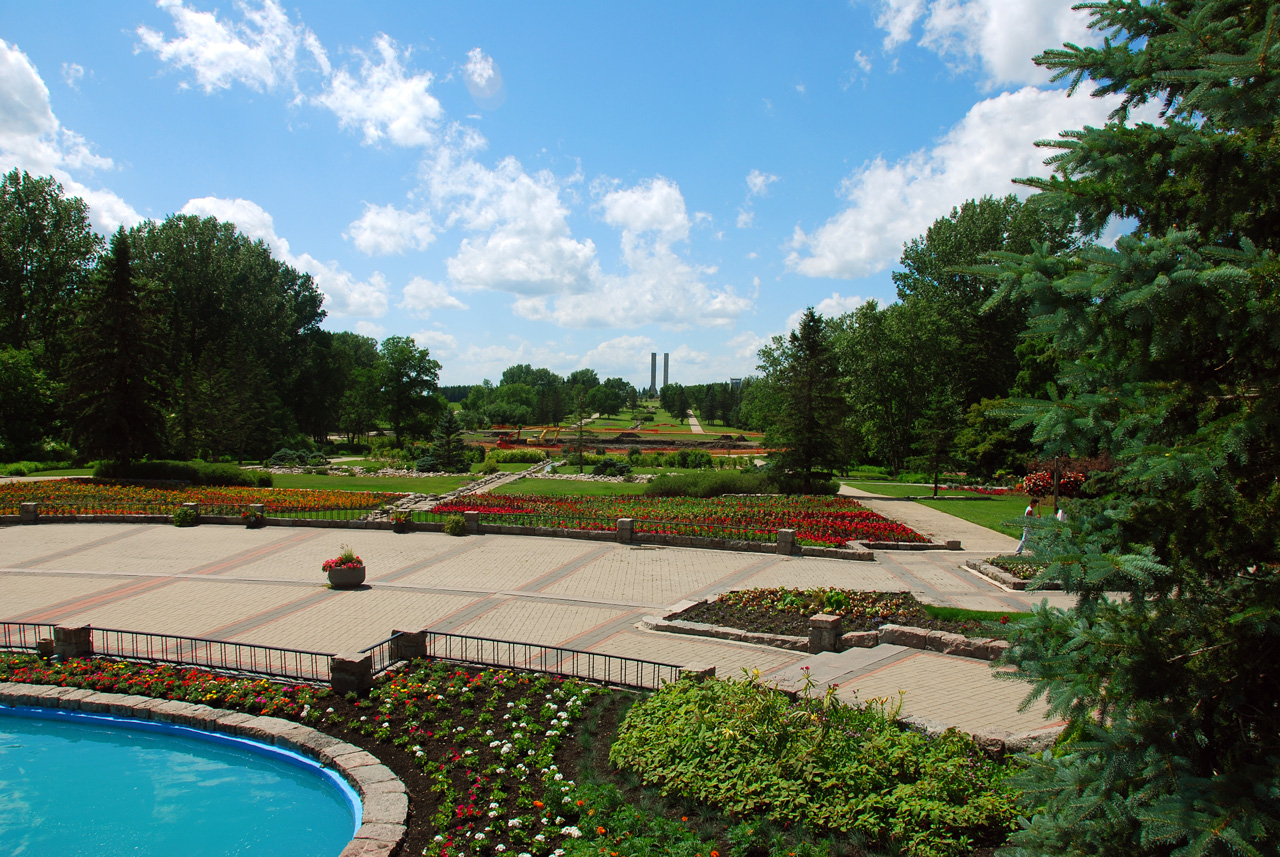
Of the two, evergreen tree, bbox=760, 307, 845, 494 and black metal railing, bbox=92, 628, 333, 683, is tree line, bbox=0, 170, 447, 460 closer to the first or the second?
black metal railing, bbox=92, 628, 333, 683

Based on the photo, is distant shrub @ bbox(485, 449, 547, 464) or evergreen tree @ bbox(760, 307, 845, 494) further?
distant shrub @ bbox(485, 449, 547, 464)

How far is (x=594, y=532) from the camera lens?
2188cm

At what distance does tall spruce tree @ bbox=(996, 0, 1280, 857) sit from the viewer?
140 inches

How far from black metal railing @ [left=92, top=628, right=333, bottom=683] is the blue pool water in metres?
1.42

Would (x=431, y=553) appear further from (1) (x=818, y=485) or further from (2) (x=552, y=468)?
(2) (x=552, y=468)

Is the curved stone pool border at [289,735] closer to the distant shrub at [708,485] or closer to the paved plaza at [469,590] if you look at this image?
the paved plaza at [469,590]

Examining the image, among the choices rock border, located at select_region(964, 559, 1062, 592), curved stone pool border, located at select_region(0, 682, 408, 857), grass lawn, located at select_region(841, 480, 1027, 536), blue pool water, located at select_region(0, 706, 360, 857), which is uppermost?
grass lawn, located at select_region(841, 480, 1027, 536)

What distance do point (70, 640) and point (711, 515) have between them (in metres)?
17.3

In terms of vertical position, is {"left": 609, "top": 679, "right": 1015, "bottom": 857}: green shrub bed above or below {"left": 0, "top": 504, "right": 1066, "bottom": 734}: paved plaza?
above

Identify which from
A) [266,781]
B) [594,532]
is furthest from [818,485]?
[266,781]

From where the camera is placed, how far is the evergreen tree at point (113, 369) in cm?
3316

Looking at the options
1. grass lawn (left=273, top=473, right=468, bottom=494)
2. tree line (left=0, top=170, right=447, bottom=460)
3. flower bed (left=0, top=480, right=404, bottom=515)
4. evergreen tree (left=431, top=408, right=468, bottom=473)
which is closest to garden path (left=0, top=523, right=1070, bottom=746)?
flower bed (left=0, top=480, right=404, bottom=515)

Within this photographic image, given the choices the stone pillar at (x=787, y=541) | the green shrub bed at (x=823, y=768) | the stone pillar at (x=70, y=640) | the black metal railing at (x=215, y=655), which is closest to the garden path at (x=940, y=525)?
the stone pillar at (x=787, y=541)

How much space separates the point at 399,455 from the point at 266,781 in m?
43.2
